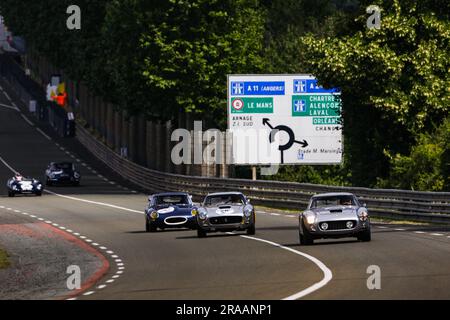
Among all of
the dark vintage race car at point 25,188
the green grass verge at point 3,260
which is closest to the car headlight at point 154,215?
the green grass verge at point 3,260

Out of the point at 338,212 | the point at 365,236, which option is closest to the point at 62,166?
the point at 365,236

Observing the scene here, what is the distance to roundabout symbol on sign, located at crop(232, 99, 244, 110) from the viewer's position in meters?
60.1

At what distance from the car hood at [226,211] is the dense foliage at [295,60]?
10.5 metres

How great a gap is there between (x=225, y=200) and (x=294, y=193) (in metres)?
14.2

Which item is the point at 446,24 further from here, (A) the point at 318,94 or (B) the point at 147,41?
(B) the point at 147,41

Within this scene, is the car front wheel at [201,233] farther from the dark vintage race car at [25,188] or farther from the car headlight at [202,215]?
the dark vintage race car at [25,188]

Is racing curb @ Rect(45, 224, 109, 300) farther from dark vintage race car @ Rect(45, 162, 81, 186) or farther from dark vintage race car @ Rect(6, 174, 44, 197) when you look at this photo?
dark vintage race car @ Rect(45, 162, 81, 186)

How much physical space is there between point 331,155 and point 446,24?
12.2 metres

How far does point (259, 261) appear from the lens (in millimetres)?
29000

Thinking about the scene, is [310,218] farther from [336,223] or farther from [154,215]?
[154,215]

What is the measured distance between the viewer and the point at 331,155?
61.7 meters
